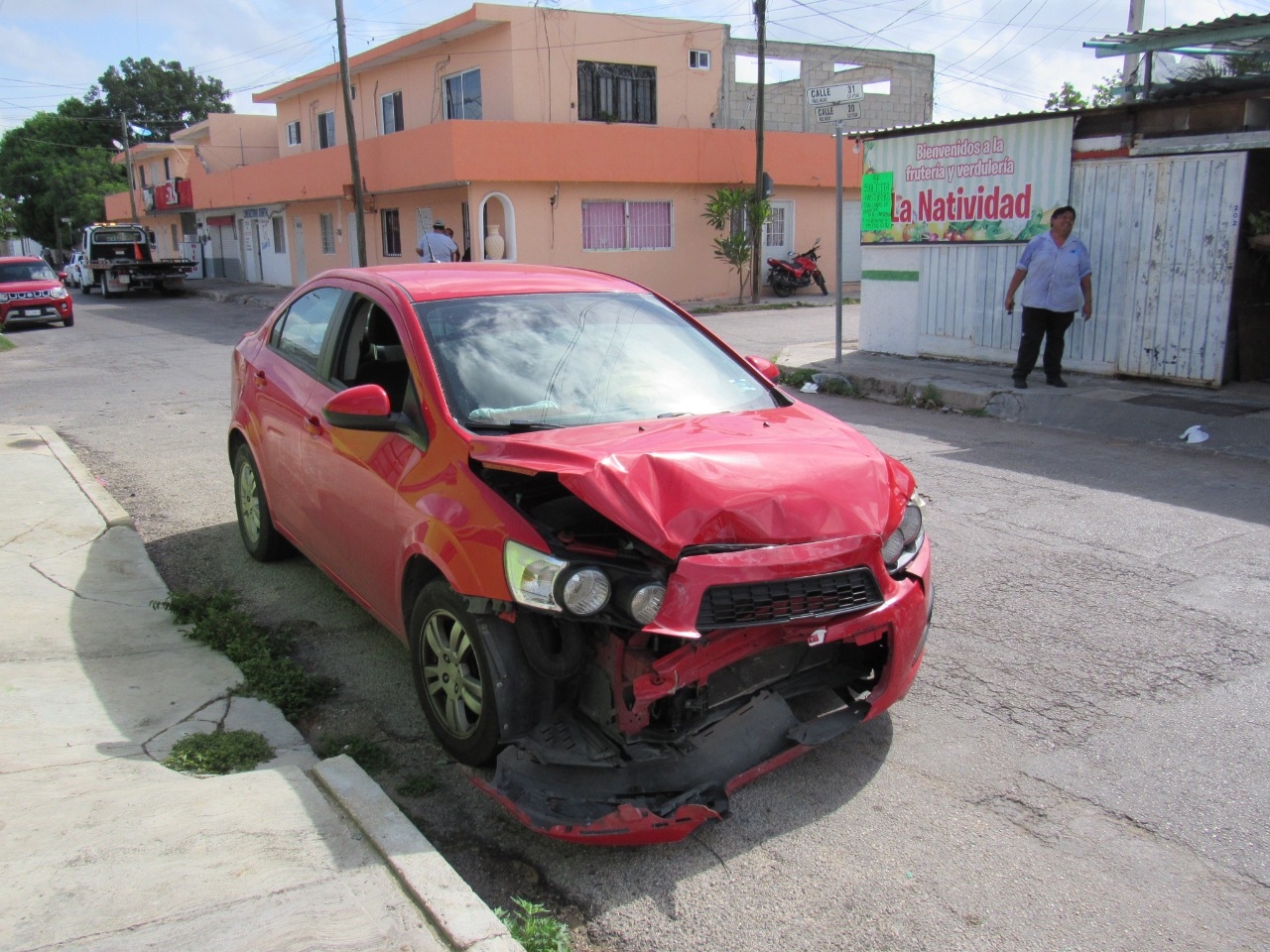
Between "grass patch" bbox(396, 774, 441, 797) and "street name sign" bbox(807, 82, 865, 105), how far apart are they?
911 centimetres

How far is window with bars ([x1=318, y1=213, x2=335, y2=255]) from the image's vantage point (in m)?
30.9

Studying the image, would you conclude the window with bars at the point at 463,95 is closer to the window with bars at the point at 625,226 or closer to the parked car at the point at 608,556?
the window with bars at the point at 625,226

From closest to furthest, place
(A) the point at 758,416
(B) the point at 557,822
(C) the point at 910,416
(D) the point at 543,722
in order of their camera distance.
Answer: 1. (B) the point at 557,822
2. (D) the point at 543,722
3. (A) the point at 758,416
4. (C) the point at 910,416

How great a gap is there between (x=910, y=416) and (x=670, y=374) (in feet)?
22.4

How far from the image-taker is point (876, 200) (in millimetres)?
13750

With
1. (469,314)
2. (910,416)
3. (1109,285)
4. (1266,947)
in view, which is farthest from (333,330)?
(1109,285)

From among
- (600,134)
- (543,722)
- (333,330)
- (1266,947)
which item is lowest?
(1266,947)

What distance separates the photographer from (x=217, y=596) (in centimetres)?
533

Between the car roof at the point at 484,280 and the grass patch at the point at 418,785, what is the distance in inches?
76.8

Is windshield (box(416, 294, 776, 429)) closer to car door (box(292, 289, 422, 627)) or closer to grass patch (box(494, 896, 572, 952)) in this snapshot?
car door (box(292, 289, 422, 627))

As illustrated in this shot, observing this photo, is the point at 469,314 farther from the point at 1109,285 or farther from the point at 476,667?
the point at 1109,285

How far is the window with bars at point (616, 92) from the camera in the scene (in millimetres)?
25375

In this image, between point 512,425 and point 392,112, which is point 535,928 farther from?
point 392,112

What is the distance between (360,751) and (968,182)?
1099 cm
